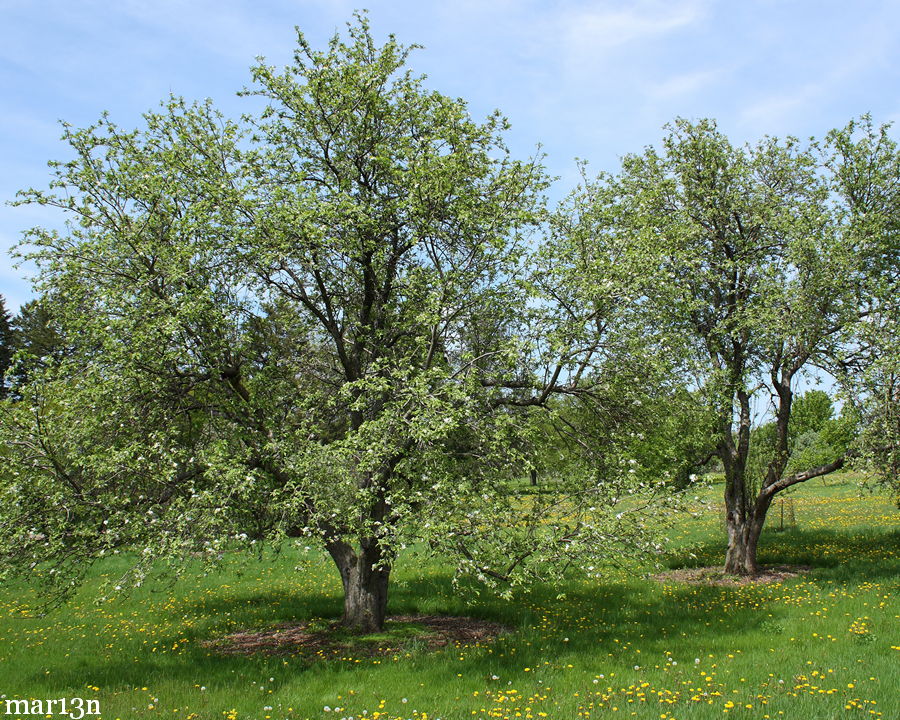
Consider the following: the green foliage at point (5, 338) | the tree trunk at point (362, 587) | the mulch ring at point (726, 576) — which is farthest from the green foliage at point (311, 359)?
the green foliage at point (5, 338)

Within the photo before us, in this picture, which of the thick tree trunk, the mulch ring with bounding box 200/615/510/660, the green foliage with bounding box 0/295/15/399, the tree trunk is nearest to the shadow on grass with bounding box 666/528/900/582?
the thick tree trunk

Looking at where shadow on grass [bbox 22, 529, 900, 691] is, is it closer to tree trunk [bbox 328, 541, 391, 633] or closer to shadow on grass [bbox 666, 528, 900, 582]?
shadow on grass [bbox 666, 528, 900, 582]

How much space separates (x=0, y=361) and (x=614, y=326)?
229 feet

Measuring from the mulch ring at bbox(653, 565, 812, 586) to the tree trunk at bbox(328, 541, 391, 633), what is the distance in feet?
30.4

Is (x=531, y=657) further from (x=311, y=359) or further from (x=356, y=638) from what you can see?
(x=311, y=359)

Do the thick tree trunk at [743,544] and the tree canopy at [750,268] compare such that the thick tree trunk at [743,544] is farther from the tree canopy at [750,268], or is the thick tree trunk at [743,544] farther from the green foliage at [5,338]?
the green foliage at [5,338]

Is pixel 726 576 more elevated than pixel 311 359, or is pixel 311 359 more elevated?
pixel 311 359

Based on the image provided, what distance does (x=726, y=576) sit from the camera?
1922cm

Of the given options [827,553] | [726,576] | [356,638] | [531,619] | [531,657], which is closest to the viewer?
[531,657]

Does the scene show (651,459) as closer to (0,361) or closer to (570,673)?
(570,673)

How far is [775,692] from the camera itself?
906 centimetres

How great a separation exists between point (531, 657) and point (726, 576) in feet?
33.8

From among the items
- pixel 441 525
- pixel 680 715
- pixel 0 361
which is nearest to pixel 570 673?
pixel 680 715

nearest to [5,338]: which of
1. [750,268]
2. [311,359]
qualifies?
[311,359]
